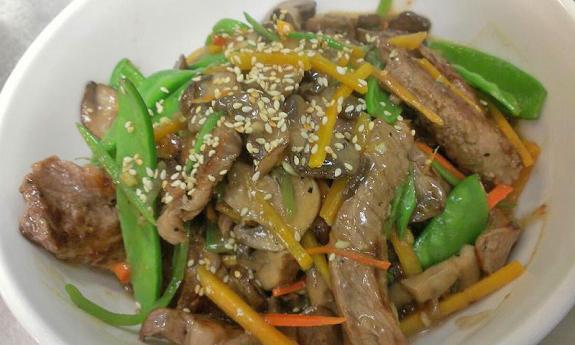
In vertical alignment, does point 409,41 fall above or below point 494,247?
above

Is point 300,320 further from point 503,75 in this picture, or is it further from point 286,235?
point 503,75

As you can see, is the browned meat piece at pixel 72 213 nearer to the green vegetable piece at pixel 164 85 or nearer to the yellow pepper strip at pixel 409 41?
the green vegetable piece at pixel 164 85

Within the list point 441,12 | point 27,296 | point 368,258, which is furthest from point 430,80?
point 27,296

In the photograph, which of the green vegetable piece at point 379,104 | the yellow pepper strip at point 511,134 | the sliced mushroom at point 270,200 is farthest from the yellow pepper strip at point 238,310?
the yellow pepper strip at point 511,134

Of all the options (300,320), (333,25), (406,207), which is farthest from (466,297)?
(333,25)

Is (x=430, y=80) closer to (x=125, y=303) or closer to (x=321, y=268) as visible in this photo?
(x=321, y=268)

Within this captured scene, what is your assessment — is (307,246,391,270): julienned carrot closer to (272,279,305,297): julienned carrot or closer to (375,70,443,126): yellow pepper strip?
(272,279,305,297): julienned carrot

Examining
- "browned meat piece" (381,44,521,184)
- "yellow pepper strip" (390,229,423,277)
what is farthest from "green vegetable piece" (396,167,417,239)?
"browned meat piece" (381,44,521,184)
